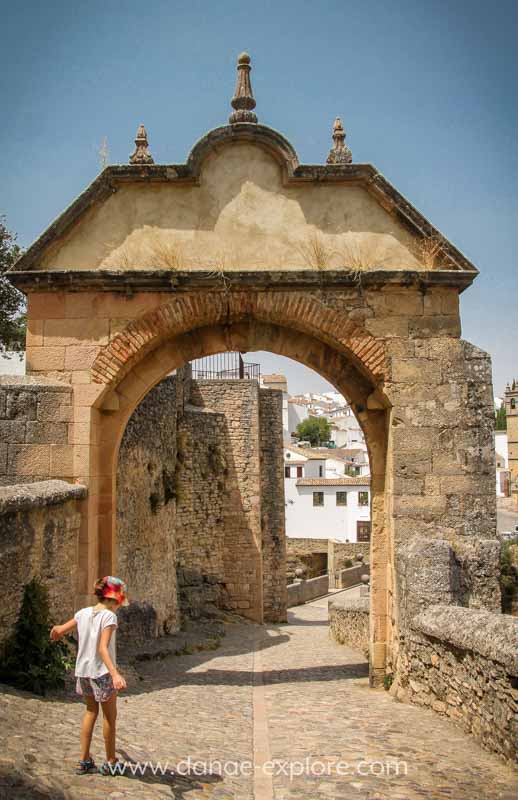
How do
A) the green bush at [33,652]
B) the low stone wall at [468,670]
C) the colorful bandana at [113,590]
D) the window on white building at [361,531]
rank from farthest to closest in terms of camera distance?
the window on white building at [361,531], the green bush at [33,652], the low stone wall at [468,670], the colorful bandana at [113,590]

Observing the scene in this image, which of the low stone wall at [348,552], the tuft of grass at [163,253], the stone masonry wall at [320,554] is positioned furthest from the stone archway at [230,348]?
the low stone wall at [348,552]

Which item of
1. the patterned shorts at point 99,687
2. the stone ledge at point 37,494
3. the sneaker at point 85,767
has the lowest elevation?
the sneaker at point 85,767

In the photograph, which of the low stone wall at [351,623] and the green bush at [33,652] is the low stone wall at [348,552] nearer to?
the low stone wall at [351,623]

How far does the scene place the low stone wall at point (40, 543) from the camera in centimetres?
580

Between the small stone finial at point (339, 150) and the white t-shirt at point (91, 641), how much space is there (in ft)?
19.6

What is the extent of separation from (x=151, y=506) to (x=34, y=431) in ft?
21.5

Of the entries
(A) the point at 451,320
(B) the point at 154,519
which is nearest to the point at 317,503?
(B) the point at 154,519

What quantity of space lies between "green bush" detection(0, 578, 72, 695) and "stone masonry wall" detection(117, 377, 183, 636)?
15.4 feet

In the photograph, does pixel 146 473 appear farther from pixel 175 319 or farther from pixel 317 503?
pixel 317 503

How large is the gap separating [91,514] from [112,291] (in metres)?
2.49

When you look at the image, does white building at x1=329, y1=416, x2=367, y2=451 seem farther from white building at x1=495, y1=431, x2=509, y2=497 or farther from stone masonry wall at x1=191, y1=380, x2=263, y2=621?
stone masonry wall at x1=191, y1=380, x2=263, y2=621

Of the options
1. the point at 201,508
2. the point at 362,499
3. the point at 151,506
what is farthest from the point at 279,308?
the point at 362,499

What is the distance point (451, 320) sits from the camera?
804cm

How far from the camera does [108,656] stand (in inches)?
167
